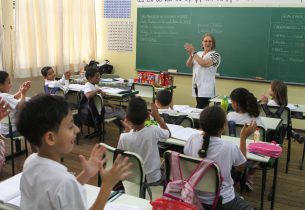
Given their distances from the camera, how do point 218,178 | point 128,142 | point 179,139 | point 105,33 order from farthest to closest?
1. point 105,33
2. point 179,139
3. point 128,142
4. point 218,178

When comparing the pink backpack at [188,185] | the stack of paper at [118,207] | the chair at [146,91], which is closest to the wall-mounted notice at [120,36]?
the chair at [146,91]

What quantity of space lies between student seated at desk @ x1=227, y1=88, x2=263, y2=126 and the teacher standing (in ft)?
4.84

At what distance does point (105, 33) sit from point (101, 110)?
10.5 ft

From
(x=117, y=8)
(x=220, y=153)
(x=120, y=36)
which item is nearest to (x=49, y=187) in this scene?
(x=220, y=153)

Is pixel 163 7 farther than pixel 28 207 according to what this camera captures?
Yes

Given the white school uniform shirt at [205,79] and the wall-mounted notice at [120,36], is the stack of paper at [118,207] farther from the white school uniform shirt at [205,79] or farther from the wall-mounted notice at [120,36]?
the wall-mounted notice at [120,36]

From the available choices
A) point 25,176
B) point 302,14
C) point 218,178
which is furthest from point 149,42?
point 25,176

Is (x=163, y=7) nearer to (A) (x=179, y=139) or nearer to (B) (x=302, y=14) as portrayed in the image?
(B) (x=302, y=14)

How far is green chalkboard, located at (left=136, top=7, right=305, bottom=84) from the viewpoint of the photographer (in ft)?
18.4

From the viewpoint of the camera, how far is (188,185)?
1965mm

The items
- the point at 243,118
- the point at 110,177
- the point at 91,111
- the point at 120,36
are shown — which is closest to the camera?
the point at 110,177

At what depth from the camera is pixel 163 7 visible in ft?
21.6

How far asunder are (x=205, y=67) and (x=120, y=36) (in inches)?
119

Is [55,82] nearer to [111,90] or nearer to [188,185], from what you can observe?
[111,90]
